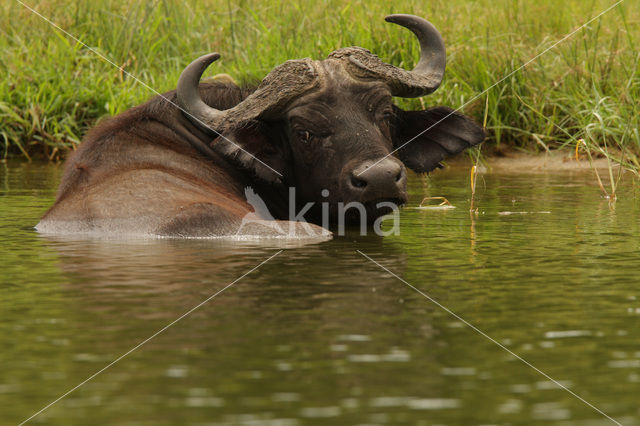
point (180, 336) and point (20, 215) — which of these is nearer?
point (180, 336)

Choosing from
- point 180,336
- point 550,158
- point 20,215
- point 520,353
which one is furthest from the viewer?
point 550,158

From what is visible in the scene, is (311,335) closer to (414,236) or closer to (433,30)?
(414,236)

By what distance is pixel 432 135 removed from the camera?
8.31 m

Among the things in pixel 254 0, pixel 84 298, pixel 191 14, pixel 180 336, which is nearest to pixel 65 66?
pixel 191 14

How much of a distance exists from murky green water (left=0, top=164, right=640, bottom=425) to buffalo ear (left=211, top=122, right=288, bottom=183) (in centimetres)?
102

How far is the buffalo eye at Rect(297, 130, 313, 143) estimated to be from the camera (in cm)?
739

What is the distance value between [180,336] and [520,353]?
1.19 meters

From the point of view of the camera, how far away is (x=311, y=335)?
151 inches

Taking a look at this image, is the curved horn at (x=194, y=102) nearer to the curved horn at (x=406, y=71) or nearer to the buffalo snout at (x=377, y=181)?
the curved horn at (x=406, y=71)
